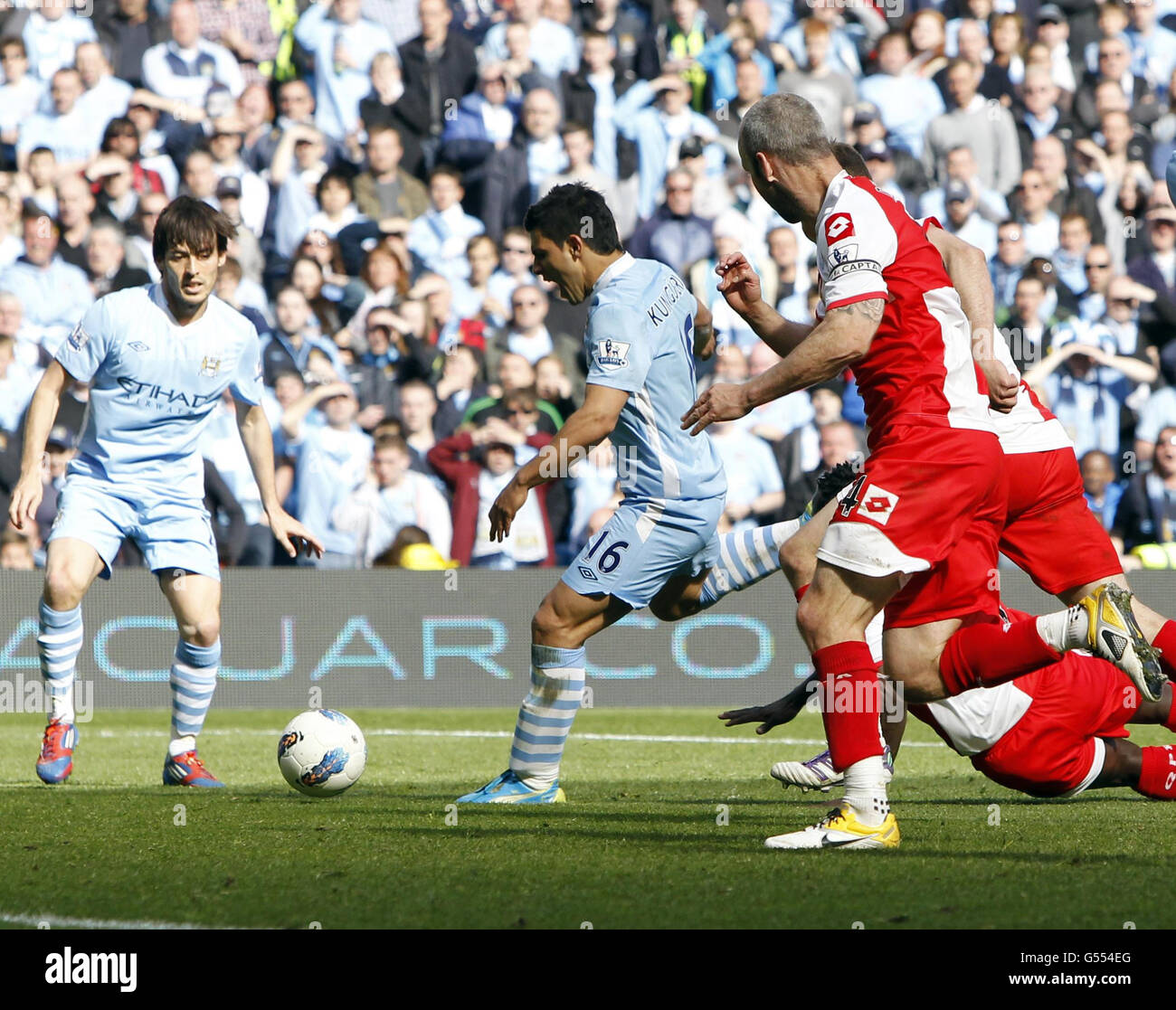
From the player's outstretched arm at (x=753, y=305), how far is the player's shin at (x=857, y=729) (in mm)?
1067

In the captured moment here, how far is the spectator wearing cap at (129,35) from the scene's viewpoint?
15.1 m

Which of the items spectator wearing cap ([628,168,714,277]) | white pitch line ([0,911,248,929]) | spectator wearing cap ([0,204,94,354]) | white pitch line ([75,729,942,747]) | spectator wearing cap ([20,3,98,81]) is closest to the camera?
white pitch line ([0,911,248,929])

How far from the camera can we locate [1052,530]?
6332 mm

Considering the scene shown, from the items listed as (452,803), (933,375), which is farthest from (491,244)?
(933,375)

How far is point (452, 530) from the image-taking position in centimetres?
1250

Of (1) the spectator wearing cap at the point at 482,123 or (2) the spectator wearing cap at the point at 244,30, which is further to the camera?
(2) the spectator wearing cap at the point at 244,30

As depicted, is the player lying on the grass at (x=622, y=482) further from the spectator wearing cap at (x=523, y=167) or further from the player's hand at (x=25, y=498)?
the spectator wearing cap at (x=523, y=167)

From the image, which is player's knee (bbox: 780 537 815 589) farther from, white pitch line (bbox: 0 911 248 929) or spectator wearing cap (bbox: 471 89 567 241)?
spectator wearing cap (bbox: 471 89 567 241)

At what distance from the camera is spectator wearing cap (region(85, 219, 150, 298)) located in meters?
13.2

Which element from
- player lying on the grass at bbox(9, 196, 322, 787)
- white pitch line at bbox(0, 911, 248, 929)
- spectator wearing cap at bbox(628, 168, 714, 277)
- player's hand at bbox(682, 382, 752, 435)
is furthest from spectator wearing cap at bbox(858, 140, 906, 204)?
white pitch line at bbox(0, 911, 248, 929)

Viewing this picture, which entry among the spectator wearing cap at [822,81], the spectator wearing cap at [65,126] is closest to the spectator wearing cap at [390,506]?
the spectator wearing cap at [65,126]

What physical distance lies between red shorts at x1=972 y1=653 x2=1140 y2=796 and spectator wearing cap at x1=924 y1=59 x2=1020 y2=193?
9.77 m

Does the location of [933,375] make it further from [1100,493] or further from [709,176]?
[709,176]
